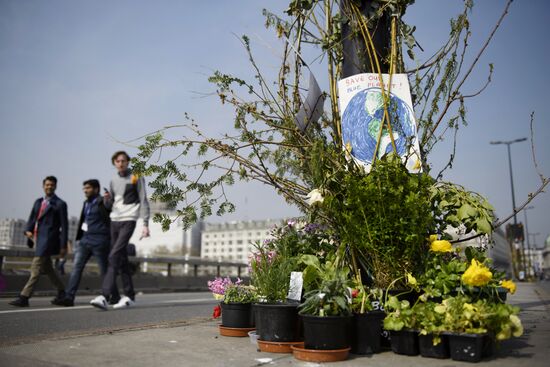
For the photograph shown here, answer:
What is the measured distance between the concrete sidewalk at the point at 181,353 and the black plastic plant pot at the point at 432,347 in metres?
0.05

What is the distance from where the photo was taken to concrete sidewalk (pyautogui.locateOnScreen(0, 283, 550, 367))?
9.13 feet

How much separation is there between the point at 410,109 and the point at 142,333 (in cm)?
312

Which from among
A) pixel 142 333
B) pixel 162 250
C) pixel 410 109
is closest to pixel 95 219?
pixel 142 333

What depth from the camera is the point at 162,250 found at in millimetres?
175125

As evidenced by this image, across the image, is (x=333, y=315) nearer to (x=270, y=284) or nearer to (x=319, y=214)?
(x=270, y=284)

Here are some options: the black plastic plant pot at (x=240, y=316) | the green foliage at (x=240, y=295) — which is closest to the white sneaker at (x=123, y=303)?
the green foliage at (x=240, y=295)

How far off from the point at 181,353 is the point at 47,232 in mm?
5269

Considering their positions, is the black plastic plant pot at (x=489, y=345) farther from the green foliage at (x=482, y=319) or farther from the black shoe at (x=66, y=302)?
the black shoe at (x=66, y=302)

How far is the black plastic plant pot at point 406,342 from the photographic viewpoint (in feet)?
9.77

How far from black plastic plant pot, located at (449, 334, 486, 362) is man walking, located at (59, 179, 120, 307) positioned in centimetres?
567

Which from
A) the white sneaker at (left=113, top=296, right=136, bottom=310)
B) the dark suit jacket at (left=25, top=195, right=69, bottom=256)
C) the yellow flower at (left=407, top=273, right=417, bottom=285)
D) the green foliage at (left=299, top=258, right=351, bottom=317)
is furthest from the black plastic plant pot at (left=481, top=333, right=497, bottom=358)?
the dark suit jacket at (left=25, top=195, right=69, bottom=256)

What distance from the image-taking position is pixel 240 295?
395cm

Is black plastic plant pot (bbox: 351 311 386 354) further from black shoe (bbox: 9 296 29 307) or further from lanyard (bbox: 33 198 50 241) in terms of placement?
lanyard (bbox: 33 198 50 241)

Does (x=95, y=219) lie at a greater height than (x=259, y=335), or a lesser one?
greater
